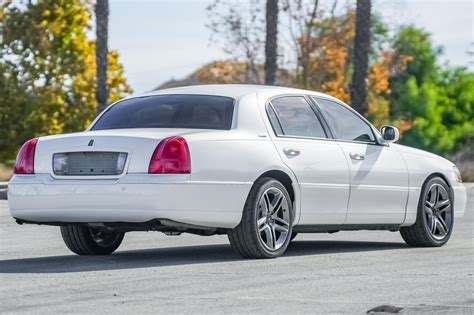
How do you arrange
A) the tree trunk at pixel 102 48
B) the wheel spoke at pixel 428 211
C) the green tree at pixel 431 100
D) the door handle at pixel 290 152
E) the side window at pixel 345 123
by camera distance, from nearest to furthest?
the door handle at pixel 290 152
the side window at pixel 345 123
the wheel spoke at pixel 428 211
the tree trunk at pixel 102 48
the green tree at pixel 431 100

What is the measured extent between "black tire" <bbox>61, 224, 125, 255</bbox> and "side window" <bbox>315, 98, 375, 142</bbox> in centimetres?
244

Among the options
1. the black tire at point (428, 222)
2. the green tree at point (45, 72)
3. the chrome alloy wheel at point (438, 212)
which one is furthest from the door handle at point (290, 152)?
the green tree at point (45, 72)

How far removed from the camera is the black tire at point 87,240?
480 inches

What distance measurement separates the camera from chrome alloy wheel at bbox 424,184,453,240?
→ 44.7 ft

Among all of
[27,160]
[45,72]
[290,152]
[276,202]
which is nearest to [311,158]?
[290,152]

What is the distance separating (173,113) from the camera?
465 inches

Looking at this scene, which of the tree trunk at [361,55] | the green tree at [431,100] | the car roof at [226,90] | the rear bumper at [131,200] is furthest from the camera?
the green tree at [431,100]

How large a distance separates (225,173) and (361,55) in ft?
70.7

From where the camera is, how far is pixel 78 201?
10922 mm

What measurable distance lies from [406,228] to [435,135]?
74352 mm

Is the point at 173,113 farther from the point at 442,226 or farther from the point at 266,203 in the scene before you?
the point at 442,226

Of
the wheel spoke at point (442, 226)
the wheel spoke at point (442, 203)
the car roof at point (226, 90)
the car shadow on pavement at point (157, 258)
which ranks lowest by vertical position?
the car shadow on pavement at point (157, 258)

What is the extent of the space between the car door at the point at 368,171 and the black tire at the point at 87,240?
2.36m

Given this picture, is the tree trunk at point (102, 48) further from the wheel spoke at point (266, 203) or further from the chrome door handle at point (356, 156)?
the wheel spoke at point (266, 203)
